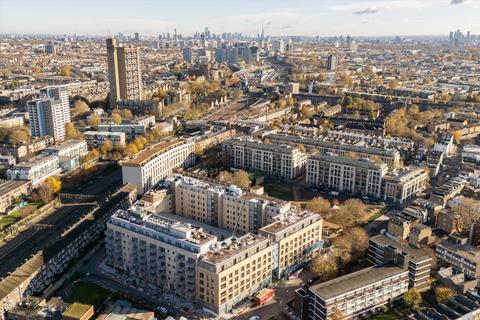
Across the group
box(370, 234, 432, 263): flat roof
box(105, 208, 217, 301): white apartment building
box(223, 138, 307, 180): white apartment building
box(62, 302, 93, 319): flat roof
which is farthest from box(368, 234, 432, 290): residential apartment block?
box(223, 138, 307, 180): white apartment building

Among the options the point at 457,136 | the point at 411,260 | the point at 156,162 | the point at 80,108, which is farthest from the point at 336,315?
the point at 80,108

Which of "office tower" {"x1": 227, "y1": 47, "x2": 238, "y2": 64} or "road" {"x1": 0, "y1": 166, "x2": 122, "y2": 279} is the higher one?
"office tower" {"x1": 227, "y1": 47, "x2": 238, "y2": 64}

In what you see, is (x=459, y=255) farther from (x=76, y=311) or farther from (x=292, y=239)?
(x=76, y=311)

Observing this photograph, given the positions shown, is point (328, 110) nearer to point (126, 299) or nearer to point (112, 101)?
point (112, 101)

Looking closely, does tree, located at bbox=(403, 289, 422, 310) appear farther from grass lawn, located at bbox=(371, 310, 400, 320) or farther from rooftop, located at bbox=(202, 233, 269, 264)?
rooftop, located at bbox=(202, 233, 269, 264)

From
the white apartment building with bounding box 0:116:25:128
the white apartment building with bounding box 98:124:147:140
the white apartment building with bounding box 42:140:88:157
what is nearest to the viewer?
the white apartment building with bounding box 42:140:88:157

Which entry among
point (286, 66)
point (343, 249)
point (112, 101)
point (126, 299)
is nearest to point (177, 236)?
point (126, 299)

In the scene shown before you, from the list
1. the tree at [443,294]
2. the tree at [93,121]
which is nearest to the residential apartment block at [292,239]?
the tree at [443,294]
